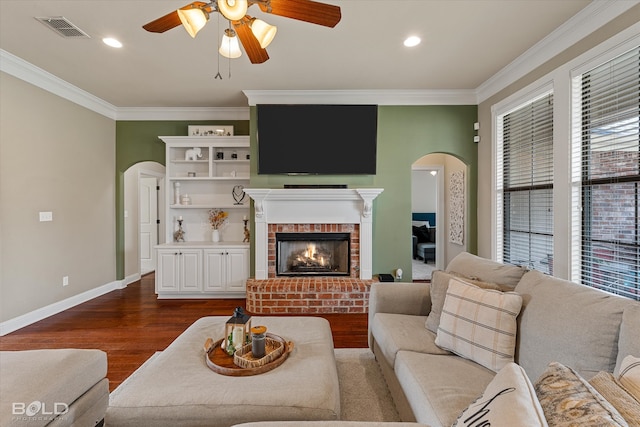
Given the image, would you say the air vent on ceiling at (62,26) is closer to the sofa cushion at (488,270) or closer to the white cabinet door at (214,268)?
the white cabinet door at (214,268)

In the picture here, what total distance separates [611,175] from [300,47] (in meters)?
2.77

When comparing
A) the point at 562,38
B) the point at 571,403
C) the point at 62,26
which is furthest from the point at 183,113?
the point at 571,403

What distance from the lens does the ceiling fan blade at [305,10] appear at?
63.2 inches

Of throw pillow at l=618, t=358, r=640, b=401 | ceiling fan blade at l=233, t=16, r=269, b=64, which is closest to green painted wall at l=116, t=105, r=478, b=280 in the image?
ceiling fan blade at l=233, t=16, r=269, b=64

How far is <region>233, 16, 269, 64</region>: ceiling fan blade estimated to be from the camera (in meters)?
1.83

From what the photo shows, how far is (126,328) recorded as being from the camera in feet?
10.6

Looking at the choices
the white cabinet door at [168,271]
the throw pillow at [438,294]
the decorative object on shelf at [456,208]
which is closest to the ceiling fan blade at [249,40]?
the throw pillow at [438,294]

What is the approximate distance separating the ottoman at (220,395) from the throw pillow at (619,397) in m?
0.92

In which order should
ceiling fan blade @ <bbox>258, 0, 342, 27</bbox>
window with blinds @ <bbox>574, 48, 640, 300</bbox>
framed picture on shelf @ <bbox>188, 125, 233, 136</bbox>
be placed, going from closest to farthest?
ceiling fan blade @ <bbox>258, 0, 342, 27</bbox>
window with blinds @ <bbox>574, 48, 640, 300</bbox>
framed picture on shelf @ <bbox>188, 125, 233, 136</bbox>

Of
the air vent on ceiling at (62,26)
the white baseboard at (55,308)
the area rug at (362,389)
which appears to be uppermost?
the air vent on ceiling at (62,26)

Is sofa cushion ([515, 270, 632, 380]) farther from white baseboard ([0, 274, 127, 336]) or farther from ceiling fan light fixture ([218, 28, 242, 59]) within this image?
white baseboard ([0, 274, 127, 336])

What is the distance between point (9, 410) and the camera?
119 centimetres

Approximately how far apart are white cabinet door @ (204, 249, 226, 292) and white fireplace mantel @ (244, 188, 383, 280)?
57 centimetres

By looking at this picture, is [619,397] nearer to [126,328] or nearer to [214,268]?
[126,328]
